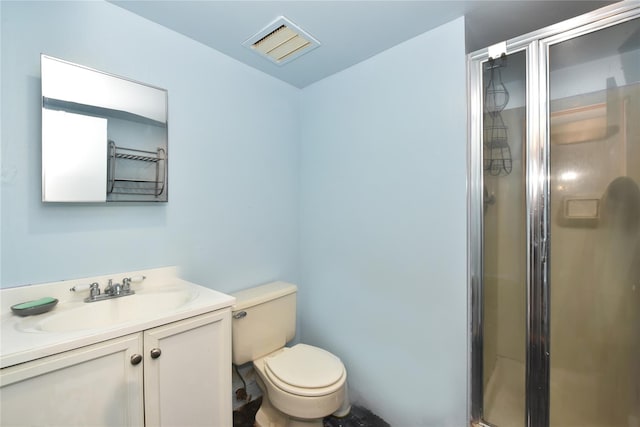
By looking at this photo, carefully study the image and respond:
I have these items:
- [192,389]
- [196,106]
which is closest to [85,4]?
[196,106]

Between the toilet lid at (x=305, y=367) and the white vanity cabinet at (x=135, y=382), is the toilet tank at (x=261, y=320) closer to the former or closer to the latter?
the toilet lid at (x=305, y=367)

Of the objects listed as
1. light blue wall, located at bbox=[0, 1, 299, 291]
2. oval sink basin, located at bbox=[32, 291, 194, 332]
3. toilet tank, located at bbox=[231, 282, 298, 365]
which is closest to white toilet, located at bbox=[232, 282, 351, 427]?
toilet tank, located at bbox=[231, 282, 298, 365]

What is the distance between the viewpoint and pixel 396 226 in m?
1.51

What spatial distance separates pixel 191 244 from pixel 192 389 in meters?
0.70

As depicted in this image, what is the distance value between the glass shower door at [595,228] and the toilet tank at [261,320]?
4.44ft

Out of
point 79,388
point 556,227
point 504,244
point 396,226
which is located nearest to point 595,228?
point 556,227

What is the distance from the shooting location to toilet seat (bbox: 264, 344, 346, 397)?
1.32 m

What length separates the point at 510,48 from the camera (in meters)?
1.21

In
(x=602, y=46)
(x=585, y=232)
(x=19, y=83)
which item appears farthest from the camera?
(x=585, y=232)

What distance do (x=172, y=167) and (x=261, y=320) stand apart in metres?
0.97

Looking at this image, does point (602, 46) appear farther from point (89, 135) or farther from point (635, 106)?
point (89, 135)

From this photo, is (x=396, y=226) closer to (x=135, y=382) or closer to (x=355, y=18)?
(x=355, y=18)

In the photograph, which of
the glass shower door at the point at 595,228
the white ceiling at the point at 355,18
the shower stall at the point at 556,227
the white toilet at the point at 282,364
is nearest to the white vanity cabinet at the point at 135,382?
the white toilet at the point at 282,364

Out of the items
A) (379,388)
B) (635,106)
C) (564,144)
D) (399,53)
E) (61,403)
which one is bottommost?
(379,388)
